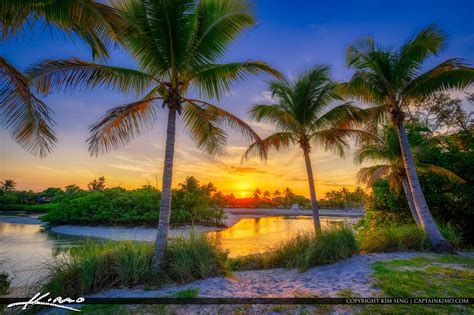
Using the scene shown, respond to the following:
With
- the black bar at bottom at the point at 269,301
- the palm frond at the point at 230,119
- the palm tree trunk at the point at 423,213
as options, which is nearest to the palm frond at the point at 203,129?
the palm frond at the point at 230,119

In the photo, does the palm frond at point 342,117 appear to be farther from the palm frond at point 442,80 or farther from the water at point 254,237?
the water at point 254,237

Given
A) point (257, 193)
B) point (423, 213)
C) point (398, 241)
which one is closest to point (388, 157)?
point (423, 213)

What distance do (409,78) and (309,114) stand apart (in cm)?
382

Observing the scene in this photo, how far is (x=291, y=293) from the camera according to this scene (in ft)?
15.7

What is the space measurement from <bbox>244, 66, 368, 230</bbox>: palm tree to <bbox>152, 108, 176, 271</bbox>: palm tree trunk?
14.8 feet

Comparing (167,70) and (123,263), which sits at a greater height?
(167,70)

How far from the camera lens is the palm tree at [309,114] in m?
10.4

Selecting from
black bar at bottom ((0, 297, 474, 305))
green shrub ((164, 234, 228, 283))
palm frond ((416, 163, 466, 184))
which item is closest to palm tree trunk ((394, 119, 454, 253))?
palm frond ((416, 163, 466, 184))

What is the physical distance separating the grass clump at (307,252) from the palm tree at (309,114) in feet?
8.87

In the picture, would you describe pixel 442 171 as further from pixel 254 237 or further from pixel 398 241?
pixel 254 237

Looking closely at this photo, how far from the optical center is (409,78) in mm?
9188

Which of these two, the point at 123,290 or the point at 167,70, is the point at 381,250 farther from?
the point at 167,70

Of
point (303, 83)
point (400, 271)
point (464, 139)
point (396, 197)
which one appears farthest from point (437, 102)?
point (400, 271)

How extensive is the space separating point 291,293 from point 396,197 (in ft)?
33.7
